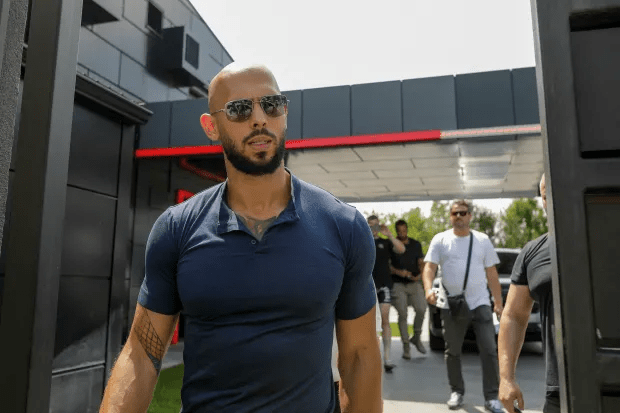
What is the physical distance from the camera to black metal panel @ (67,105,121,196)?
622 cm

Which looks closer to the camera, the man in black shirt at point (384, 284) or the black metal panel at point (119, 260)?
the black metal panel at point (119, 260)

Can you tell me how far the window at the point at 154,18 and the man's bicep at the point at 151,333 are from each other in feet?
37.7

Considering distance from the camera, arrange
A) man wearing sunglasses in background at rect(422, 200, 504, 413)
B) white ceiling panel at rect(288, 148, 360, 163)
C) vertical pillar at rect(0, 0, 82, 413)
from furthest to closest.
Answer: white ceiling panel at rect(288, 148, 360, 163)
man wearing sunglasses in background at rect(422, 200, 504, 413)
vertical pillar at rect(0, 0, 82, 413)

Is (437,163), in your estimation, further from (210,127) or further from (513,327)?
(210,127)

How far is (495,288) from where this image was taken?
5969 mm

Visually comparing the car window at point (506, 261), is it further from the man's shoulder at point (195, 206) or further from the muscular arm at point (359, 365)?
the man's shoulder at point (195, 206)

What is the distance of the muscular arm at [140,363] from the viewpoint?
1.75 metres

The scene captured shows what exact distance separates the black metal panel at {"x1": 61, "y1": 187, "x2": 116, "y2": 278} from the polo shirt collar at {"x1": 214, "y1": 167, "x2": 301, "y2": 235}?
4636 mm

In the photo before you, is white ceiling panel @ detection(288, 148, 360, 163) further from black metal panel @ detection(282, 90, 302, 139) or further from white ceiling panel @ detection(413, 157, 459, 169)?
white ceiling panel @ detection(413, 157, 459, 169)

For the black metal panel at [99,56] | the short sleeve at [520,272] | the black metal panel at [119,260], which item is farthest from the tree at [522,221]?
the short sleeve at [520,272]

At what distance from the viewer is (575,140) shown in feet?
3.34

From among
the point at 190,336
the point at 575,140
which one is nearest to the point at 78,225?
the point at 190,336

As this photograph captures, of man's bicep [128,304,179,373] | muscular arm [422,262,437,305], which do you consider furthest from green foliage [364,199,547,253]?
man's bicep [128,304,179,373]

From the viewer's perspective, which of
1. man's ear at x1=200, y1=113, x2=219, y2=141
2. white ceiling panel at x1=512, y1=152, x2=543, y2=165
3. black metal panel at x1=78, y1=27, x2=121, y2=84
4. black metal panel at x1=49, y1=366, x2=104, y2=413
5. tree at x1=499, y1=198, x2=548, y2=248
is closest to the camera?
man's ear at x1=200, y1=113, x2=219, y2=141
